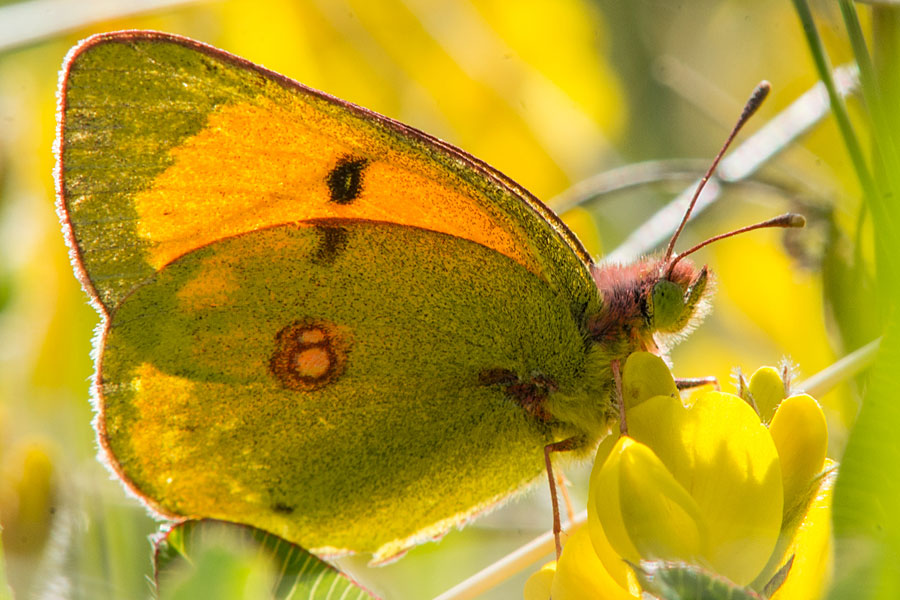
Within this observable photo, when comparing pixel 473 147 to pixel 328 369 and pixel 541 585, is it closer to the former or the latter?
pixel 328 369

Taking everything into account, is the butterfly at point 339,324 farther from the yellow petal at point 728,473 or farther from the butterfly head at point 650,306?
the yellow petal at point 728,473

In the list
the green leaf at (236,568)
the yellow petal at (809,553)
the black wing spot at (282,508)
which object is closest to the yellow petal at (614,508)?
the yellow petal at (809,553)

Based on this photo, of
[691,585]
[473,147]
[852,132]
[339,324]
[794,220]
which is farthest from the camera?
[473,147]

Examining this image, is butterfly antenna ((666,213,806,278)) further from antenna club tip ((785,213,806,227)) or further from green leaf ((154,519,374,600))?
green leaf ((154,519,374,600))

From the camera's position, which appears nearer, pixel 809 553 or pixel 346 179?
pixel 809 553

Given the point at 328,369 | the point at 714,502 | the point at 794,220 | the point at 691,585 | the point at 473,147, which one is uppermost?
the point at 473,147

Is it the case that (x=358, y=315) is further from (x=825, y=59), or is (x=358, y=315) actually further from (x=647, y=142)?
(x=647, y=142)

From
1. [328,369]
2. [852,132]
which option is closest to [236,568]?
[328,369]

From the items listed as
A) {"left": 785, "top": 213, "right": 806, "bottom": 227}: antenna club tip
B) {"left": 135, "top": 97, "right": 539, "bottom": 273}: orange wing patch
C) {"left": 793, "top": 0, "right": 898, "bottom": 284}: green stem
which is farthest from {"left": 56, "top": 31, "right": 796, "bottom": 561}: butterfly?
{"left": 793, "top": 0, "right": 898, "bottom": 284}: green stem
